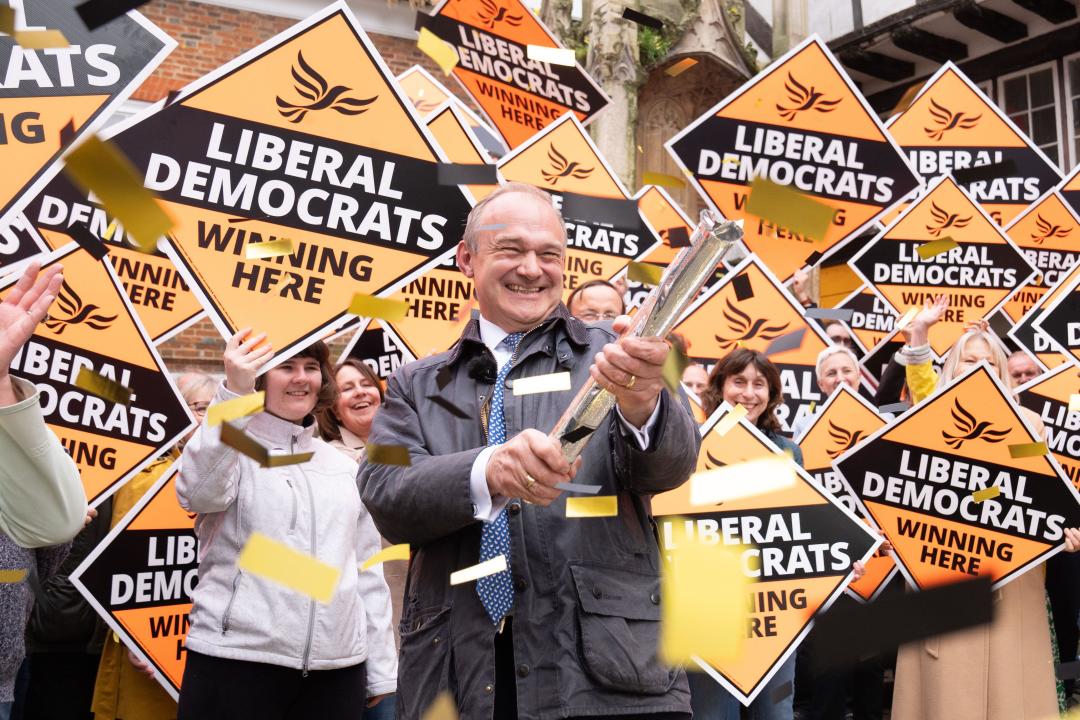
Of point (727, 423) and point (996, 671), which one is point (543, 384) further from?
point (996, 671)

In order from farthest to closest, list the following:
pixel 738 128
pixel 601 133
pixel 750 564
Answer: pixel 601 133, pixel 738 128, pixel 750 564

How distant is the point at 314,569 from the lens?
7.74 feet

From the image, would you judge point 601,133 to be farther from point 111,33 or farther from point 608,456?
point 608,456

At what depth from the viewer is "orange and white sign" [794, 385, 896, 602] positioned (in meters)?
4.93

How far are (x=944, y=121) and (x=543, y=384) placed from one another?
18.7ft

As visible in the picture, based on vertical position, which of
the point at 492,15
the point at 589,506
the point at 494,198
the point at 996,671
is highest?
the point at 492,15

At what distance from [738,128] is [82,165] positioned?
154 inches

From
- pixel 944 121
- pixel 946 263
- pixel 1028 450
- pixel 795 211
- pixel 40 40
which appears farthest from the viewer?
pixel 944 121

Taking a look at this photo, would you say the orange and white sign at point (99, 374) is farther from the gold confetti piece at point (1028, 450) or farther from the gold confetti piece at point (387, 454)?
the gold confetti piece at point (1028, 450)

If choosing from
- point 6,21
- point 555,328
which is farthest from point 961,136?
point 6,21

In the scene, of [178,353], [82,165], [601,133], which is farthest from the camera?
[178,353]

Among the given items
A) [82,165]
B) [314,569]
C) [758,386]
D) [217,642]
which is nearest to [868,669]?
[758,386]

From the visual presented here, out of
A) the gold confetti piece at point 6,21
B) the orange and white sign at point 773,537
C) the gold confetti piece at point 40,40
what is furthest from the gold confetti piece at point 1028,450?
the gold confetti piece at point 6,21

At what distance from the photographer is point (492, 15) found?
5.30 meters
